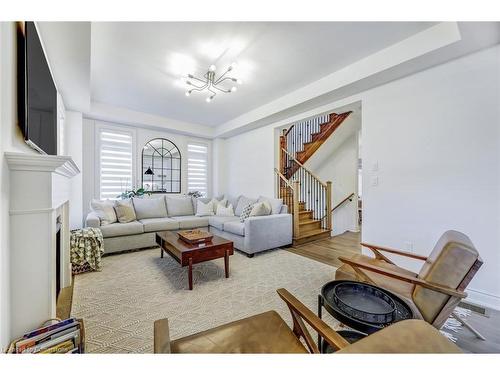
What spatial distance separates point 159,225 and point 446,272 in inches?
150

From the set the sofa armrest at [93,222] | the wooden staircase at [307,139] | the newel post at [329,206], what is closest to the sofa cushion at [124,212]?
the sofa armrest at [93,222]

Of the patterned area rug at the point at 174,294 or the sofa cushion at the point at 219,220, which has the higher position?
the sofa cushion at the point at 219,220

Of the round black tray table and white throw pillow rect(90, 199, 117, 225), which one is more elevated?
white throw pillow rect(90, 199, 117, 225)

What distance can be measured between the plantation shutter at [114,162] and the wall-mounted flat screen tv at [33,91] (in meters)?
2.87

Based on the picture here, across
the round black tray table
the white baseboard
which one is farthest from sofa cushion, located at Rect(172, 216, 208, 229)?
the white baseboard

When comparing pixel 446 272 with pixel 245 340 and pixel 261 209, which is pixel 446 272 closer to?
pixel 245 340

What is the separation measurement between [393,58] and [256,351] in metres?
2.99

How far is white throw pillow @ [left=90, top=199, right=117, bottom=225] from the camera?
348 cm

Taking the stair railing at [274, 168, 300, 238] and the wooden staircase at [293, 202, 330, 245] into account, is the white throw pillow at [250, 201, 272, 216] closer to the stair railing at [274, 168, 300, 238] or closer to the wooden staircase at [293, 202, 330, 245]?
the stair railing at [274, 168, 300, 238]

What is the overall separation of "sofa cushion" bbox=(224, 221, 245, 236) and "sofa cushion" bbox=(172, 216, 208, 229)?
2.26ft

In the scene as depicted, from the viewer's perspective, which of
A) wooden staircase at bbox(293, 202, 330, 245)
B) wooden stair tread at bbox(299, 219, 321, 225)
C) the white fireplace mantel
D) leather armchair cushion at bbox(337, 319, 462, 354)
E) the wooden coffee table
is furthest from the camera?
wooden stair tread at bbox(299, 219, 321, 225)

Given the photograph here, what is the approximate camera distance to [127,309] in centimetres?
192

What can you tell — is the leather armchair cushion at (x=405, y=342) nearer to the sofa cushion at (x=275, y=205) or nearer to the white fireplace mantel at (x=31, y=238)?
the white fireplace mantel at (x=31, y=238)

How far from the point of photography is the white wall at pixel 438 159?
2010 millimetres
